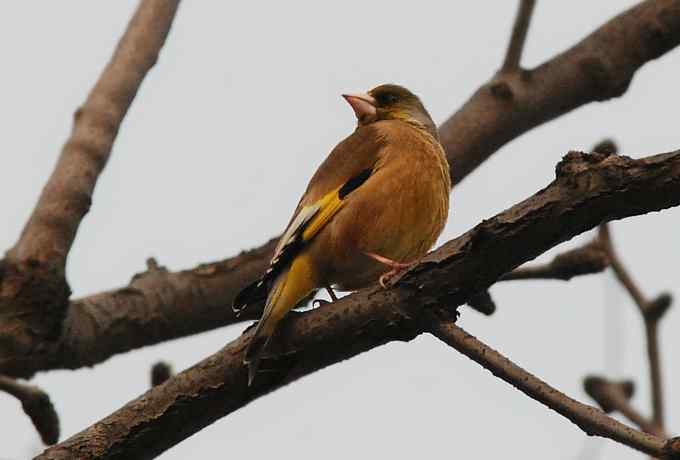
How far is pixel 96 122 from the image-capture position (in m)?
5.05

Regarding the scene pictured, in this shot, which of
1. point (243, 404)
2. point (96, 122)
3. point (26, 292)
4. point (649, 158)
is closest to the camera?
point (649, 158)

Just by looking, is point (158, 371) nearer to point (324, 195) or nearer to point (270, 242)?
point (324, 195)

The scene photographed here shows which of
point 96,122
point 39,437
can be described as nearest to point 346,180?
point 96,122

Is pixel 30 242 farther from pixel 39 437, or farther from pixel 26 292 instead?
pixel 39 437

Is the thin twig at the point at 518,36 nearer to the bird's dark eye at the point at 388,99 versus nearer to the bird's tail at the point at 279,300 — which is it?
the bird's dark eye at the point at 388,99

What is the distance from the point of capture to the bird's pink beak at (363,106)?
604 cm

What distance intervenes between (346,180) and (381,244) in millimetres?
423

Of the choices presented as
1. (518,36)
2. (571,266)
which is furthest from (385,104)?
(571,266)

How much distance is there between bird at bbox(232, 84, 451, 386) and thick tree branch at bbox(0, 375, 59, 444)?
0.80 metres

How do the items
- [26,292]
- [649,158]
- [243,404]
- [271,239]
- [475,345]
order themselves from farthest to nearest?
1. [271,239]
2. [26,292]
3. [243,404]
4. [475,345]
5. [649,158]

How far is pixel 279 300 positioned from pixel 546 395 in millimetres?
1102

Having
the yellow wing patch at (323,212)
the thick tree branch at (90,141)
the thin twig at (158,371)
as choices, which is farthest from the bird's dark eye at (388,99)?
the thin twig at (158,371)

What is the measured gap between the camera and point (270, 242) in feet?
17.7

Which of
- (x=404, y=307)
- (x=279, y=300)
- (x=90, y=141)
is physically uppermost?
(x=90, y=141)
